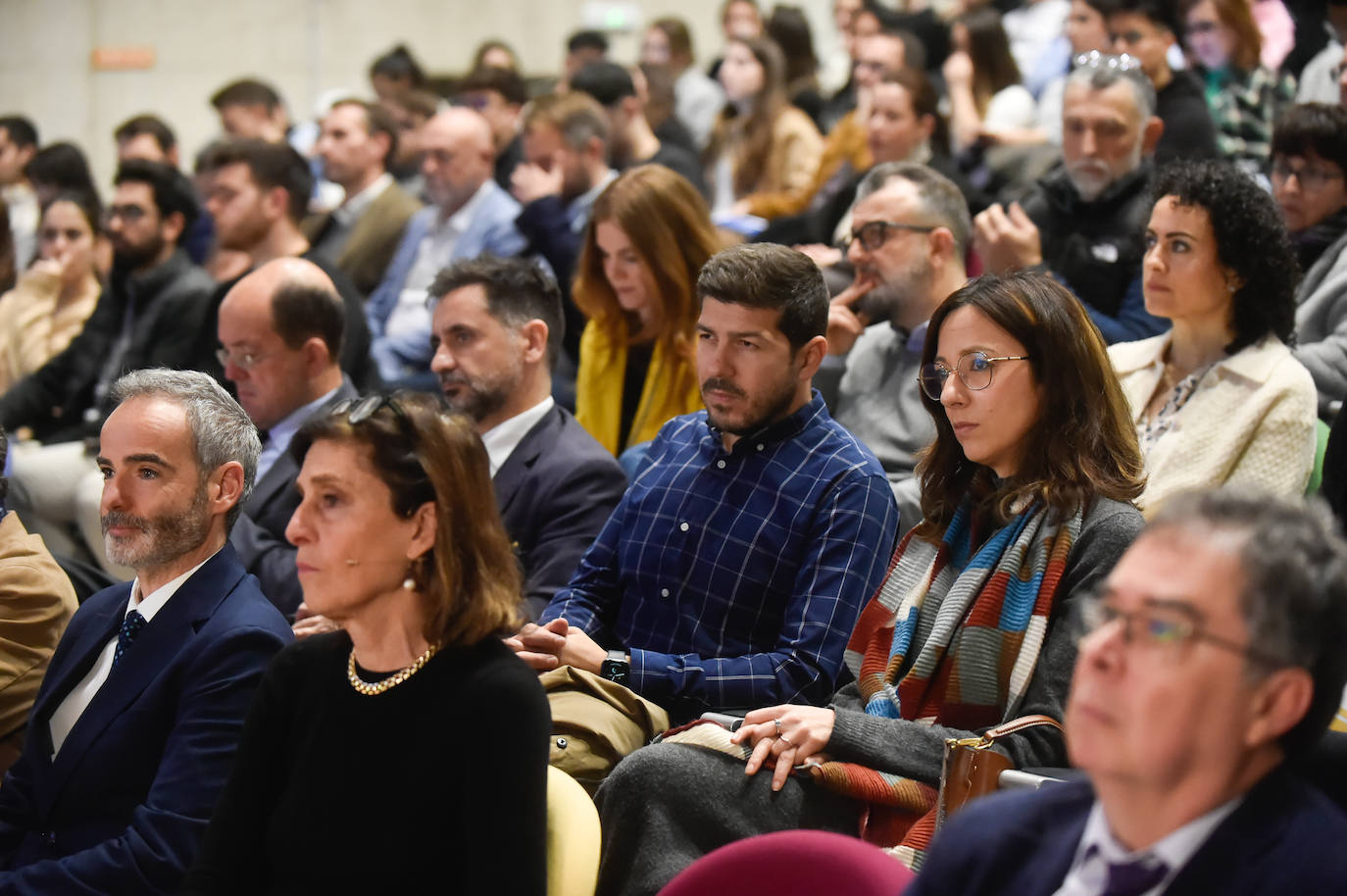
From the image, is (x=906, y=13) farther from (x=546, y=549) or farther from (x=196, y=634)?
(x=196, y=634)

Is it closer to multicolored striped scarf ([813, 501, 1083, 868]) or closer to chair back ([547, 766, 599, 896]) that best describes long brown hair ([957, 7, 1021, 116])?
multicolored striped scarf ([813, 501, 1083, 868])

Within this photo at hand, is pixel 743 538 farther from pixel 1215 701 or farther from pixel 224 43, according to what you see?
pixel 224 43

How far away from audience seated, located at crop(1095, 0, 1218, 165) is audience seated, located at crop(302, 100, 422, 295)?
2914mm

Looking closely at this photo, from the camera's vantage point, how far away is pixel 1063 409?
2.35 metres

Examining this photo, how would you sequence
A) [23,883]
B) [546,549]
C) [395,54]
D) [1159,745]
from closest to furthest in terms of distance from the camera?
1. [1159,745]
2. [23,883]
3. [546,549]
4. [395,54]

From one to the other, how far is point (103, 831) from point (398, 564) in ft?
2.48

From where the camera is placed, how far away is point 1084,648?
1.42 metres

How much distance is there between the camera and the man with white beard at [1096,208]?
157 inches

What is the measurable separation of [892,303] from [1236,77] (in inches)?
106

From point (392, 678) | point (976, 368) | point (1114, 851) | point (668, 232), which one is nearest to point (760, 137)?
point (668, 232)

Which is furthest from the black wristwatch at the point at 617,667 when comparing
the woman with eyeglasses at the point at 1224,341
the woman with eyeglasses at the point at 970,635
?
the woman with eyeglasses at the point at 1224,341

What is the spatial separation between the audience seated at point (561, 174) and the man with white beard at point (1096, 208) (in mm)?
1560

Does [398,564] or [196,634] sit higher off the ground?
[398,564]

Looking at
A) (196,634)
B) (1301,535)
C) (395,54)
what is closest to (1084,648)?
(1301,535)
